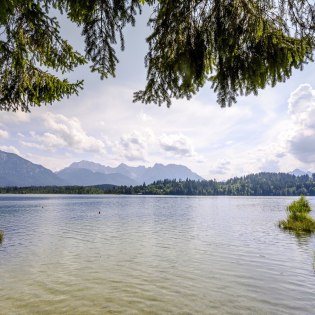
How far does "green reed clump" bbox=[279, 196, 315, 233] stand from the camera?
39875 mm

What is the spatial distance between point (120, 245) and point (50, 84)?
71.7ft

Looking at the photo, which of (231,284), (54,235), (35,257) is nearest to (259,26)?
(231,284)

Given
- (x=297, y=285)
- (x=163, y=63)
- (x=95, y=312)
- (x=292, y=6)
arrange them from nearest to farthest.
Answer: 1. (x=292, y=6)
2. (x=163, y=63)
3. (x=95, y=312)
4. (x=297, y=285)

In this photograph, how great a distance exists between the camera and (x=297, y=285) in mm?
17203

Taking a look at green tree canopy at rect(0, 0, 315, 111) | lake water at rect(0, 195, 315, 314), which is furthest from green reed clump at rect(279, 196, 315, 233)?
green tree canopy at rect(0, 0, 315, 111)

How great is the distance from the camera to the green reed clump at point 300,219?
131 feet

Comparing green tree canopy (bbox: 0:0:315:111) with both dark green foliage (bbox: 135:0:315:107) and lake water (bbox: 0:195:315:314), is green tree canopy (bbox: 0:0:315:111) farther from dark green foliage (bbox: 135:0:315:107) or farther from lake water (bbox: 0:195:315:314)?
lake water (bbox: 0:195:315:314)

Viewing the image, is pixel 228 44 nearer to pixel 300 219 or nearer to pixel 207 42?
pixel 207 42

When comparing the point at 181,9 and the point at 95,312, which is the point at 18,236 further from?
the point at 181,9

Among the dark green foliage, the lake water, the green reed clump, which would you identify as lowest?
the lake water

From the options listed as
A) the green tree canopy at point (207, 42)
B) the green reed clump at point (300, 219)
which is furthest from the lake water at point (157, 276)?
the green tree canopy at point (207, 42)

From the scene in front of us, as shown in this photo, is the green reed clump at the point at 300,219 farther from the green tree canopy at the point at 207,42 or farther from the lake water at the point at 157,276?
the green tree canopy at the point at 207,42

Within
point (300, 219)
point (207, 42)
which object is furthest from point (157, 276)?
point (300, 219)

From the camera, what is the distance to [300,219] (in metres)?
42.4
